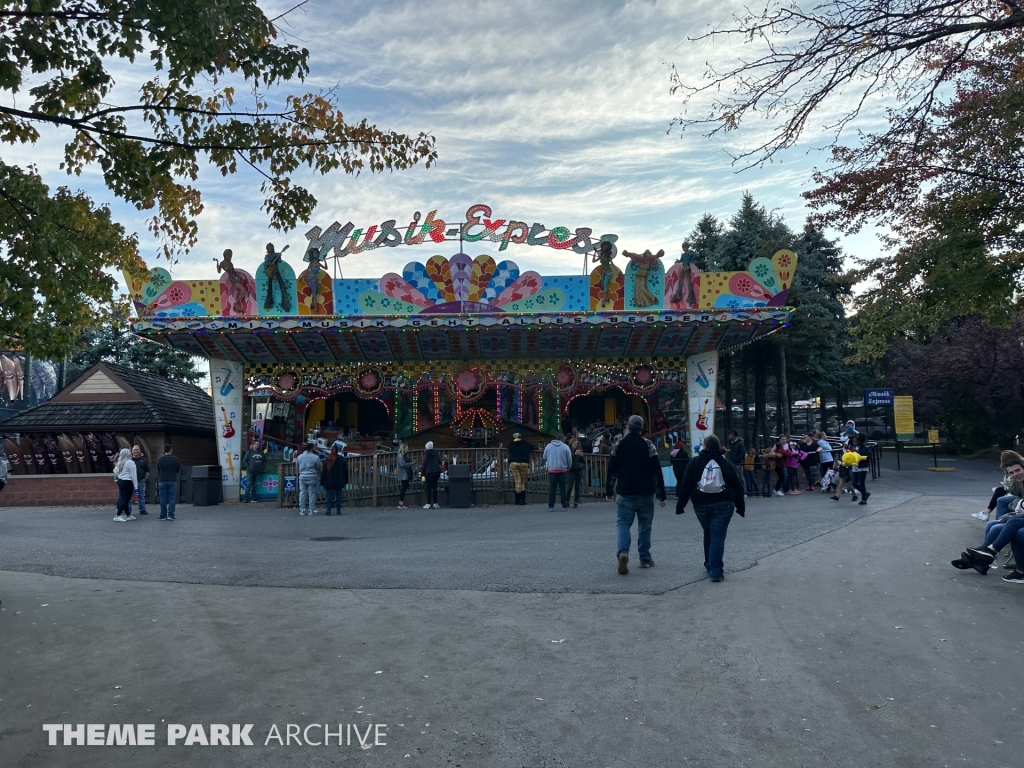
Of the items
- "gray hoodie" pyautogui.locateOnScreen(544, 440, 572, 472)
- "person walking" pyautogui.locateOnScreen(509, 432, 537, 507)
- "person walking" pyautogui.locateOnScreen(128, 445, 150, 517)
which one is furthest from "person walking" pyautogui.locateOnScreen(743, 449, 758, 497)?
"person walking" pyautogui.locateOnScreen(128, 445, 150, 517)

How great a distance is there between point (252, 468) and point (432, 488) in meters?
6.20

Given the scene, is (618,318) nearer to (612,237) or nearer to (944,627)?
(612,237)

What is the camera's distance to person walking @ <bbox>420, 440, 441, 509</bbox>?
18.8 m

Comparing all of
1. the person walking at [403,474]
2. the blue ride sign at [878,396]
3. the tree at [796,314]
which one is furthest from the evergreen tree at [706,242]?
the person walking at [403,474]

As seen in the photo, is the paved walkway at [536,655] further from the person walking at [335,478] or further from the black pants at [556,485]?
the person walking at [335,478]

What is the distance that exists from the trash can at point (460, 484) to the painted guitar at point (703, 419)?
7.37 m

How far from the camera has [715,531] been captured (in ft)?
26.4

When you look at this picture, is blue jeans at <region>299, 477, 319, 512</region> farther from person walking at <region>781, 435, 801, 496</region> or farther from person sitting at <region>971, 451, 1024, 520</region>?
person sitting at <region>971, 451, 1024, 520</region>

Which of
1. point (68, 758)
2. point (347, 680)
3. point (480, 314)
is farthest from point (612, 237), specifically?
point (68, 758)

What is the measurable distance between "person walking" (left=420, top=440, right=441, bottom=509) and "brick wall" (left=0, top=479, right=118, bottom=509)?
10.6 meters

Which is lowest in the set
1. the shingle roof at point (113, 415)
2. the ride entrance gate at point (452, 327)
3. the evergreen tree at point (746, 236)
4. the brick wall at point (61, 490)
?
the brick wall at point (61, 490)

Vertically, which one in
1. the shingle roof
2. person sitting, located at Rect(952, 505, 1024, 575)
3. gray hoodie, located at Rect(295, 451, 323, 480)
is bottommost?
person sitting, located at Rect(952, 505, 1024, 575)

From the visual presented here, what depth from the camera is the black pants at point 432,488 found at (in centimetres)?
1905

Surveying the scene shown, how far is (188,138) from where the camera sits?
811 centimetres
